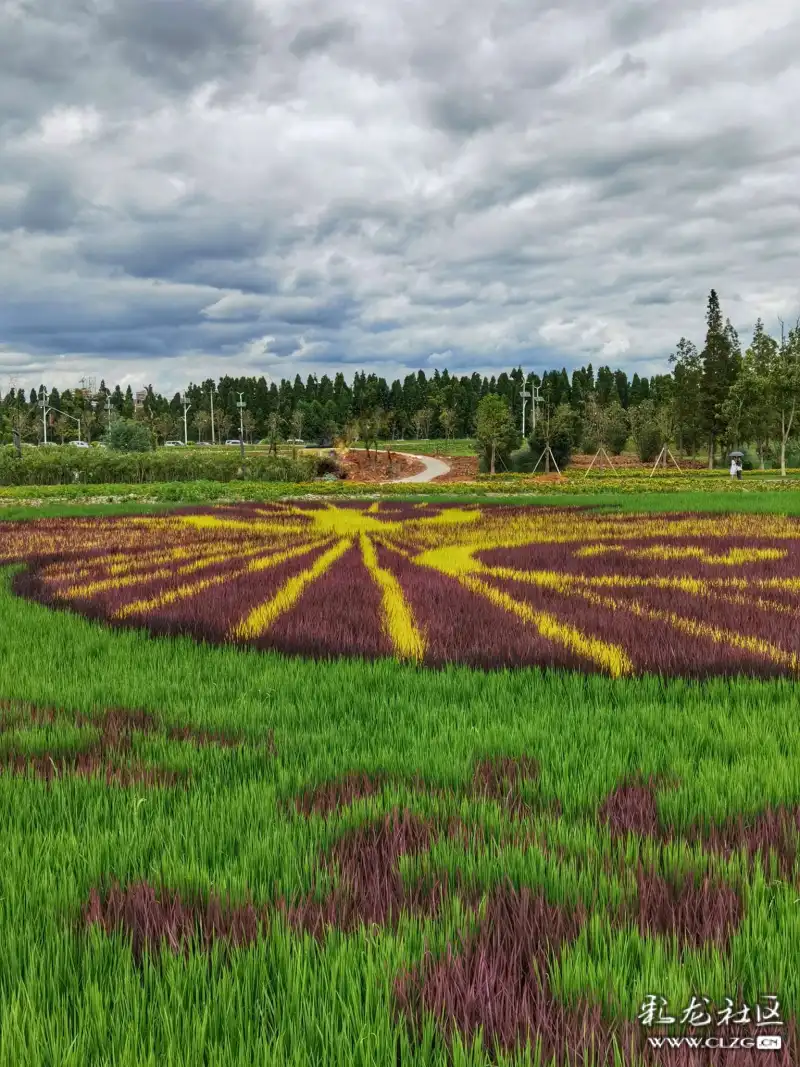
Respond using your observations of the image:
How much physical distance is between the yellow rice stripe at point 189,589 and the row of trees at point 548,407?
45.4 meters

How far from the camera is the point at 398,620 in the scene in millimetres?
7613

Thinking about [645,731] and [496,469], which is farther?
[496,469]

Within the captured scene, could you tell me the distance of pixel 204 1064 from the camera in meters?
1.64

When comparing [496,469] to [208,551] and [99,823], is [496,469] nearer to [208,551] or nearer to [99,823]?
[208,551]

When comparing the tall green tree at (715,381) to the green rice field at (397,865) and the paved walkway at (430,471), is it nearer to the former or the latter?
the paved walkway at (430,471)

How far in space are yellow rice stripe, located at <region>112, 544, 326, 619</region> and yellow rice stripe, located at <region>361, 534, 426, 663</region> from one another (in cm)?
202

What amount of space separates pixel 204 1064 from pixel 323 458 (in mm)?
58986

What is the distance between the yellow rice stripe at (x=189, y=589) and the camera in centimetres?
823

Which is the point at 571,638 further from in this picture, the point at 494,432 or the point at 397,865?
the point at 494,432

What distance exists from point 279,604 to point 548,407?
59.5m

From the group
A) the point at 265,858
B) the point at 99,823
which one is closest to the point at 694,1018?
the point at 265,858

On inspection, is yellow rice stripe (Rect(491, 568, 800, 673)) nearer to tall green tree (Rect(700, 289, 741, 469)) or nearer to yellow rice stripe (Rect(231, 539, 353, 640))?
yellow rice stripe (Rect(231, 539, 353, 640))

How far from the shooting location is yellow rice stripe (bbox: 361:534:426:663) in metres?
6.38

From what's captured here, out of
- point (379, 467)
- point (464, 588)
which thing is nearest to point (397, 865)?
point (464, 588)
